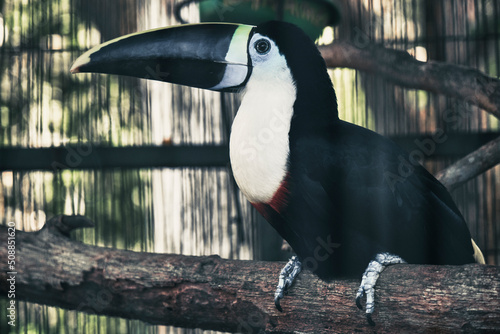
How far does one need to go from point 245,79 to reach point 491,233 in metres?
1.00

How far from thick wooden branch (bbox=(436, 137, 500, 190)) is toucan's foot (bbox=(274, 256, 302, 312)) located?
1.82 ft

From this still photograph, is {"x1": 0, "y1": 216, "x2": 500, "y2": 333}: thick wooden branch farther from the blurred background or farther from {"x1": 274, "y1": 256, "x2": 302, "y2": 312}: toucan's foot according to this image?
the blurred background

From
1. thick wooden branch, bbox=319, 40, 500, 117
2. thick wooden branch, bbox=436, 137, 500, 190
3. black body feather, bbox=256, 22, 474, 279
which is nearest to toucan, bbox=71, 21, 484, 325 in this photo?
black body feather, bbox=256, 22, 474, 279

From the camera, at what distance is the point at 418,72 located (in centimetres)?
138

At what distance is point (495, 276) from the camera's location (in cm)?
82

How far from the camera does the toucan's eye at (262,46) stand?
1.13 metres

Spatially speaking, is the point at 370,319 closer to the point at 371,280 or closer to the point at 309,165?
the point at 371,280

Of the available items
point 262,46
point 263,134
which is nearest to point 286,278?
point 263,134

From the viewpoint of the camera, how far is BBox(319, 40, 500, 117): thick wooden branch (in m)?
1.32

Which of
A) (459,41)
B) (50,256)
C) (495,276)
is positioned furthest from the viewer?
(459,41)

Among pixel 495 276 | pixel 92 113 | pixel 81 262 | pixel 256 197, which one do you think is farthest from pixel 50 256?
pixel 495 276

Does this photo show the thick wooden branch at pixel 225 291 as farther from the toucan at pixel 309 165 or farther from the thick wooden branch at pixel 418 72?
the thick wooden branch at pixel 418 72

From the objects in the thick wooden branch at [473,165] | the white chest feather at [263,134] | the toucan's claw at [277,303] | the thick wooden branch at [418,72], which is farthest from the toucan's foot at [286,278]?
the thick wooden branch at [418,72]

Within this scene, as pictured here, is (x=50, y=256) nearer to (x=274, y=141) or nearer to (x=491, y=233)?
(x=274, y=141)
